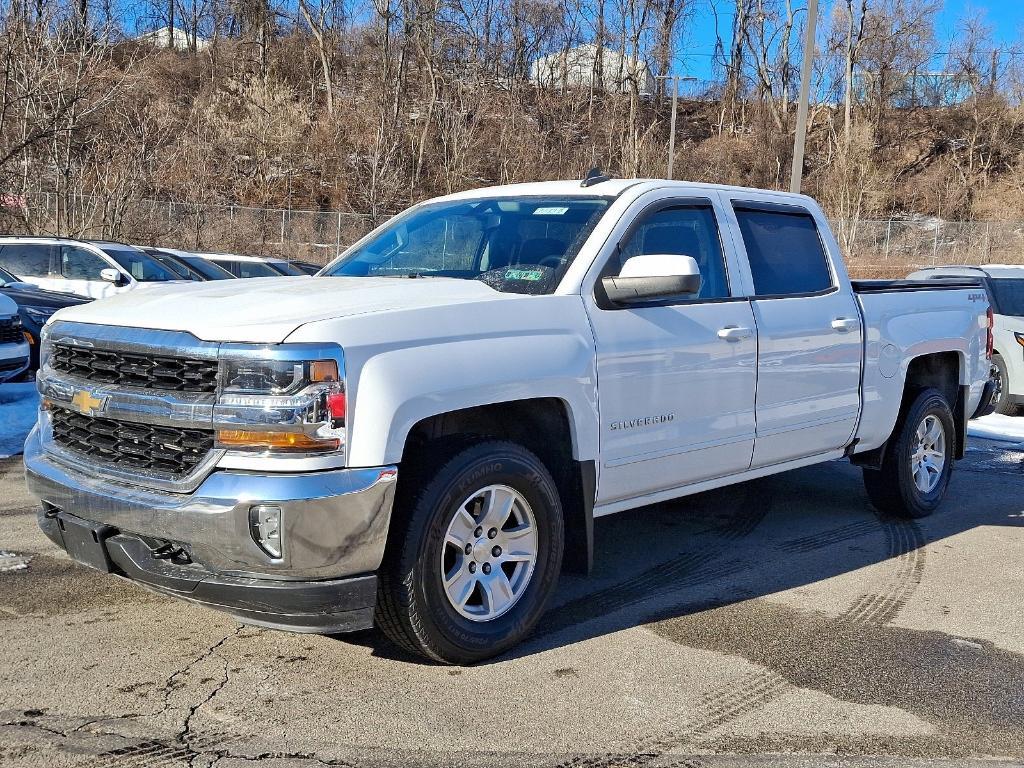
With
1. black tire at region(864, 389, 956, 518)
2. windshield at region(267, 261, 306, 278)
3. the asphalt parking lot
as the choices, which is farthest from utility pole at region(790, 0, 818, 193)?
the asphalt parking lot

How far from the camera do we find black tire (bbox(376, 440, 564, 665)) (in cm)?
384

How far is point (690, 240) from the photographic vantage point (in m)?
5.34

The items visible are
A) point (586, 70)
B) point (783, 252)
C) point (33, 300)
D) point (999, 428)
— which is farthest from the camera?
point (586, 70)

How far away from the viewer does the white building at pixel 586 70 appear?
58.0 m

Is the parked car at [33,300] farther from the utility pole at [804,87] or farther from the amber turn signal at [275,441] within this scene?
the utility pole at [804,87]

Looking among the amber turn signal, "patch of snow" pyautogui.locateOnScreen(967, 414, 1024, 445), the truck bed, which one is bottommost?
"patch of snow" pyautogui.locateOnScreen(967, 414, 1024, 445)

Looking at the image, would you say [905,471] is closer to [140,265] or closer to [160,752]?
[160,752]

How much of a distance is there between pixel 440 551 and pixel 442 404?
0.57 m

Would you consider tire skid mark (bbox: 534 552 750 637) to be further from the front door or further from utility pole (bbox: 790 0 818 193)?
utility pole (bbox: 790 0 818 193)

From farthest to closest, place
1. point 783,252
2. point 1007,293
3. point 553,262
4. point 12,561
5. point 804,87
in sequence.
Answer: point 804,87 → point 1007,293 → point 783,252 → point 12,561 → point 553,262

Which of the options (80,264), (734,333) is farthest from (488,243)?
(80,264)

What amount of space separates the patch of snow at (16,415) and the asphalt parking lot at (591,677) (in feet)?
7.57

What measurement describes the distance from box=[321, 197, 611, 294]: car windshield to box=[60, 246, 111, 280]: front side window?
974 centimetres

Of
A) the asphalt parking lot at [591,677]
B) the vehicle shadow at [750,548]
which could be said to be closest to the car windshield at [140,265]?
the asphalt parking lot at [591,677]
